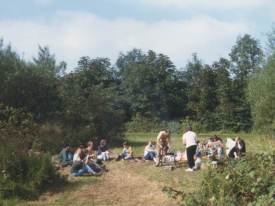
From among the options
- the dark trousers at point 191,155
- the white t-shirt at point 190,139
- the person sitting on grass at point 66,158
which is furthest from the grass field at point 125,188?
the person sitting on grass at point 66,158

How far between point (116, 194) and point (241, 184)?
449 inches

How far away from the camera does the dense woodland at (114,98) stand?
2425 cm

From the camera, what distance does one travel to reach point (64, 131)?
114 ft

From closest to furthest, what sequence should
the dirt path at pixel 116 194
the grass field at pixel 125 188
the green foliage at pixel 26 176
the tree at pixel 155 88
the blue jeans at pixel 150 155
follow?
the dirt path at pixel 116 194 → the grass field at pixel 125 188 → the green foliage at pixel 26 176 → the blue jeans at pixel 150 155 → the tree at pixel 155 88

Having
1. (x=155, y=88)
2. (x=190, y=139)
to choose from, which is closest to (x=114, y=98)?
(x=190, y=139)

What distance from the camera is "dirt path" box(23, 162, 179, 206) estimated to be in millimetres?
18203

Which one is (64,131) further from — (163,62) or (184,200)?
(163,62)

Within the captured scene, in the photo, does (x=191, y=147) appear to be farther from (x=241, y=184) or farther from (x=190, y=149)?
(x=241, y=184)

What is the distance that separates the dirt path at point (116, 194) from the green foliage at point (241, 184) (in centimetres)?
759

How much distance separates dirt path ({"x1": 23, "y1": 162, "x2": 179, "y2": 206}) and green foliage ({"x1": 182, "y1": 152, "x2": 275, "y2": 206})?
7.59m

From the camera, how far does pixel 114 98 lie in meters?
40.9

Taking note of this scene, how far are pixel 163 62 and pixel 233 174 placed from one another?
77189 millimetres

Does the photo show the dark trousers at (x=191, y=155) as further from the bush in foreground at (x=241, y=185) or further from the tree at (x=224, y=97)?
the tree at (x=224, y=97)

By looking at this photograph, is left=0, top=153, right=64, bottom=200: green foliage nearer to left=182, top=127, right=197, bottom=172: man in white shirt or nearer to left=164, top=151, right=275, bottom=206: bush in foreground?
left=182, top=127, right=197, bottom=172: man in white shirt
